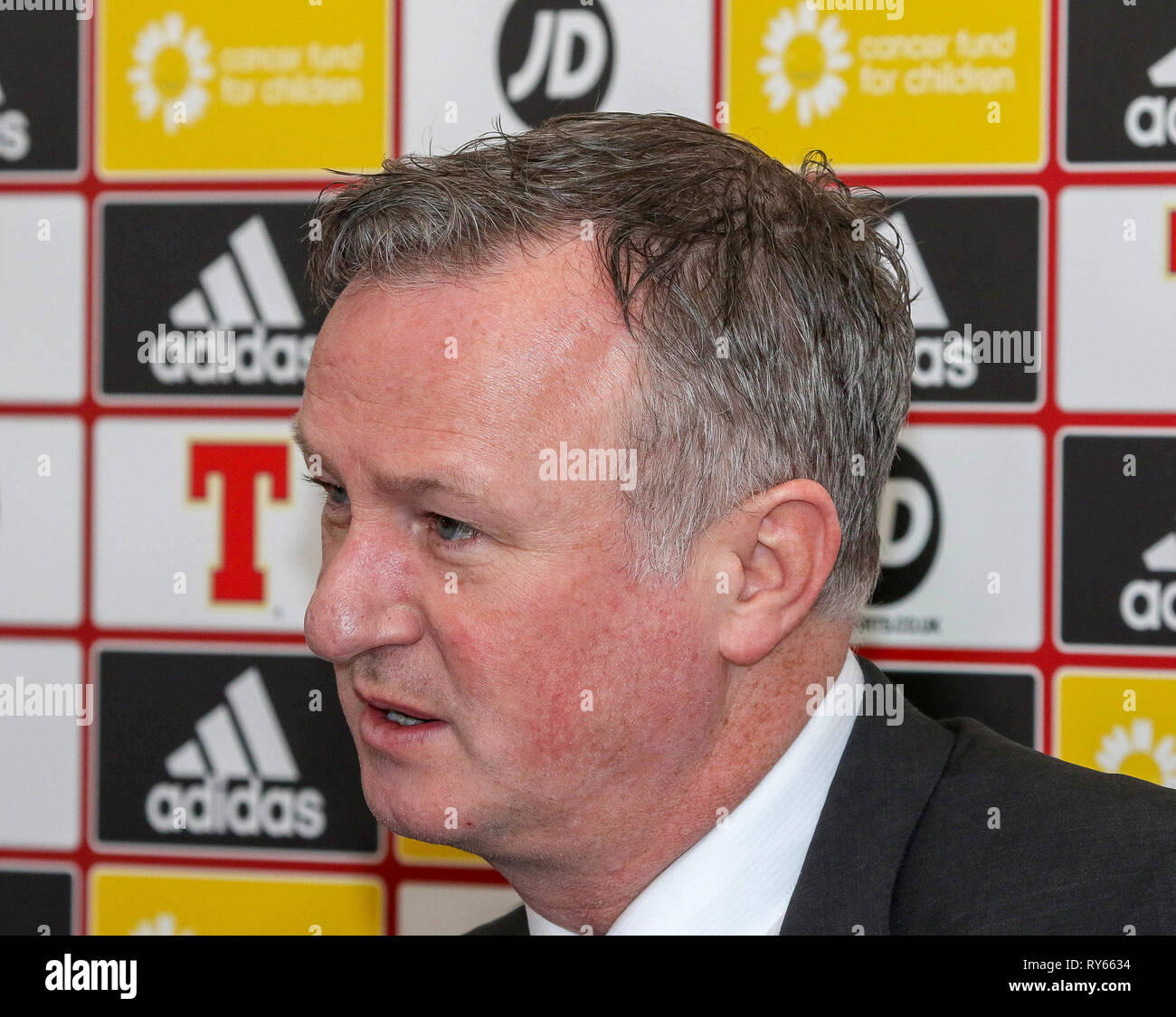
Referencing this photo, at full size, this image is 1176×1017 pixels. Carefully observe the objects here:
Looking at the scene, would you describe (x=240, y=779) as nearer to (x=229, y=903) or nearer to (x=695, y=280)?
(x=229, y=903)

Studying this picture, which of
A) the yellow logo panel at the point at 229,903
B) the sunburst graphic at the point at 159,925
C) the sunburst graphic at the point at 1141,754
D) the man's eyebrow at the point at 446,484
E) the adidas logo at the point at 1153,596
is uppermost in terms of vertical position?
the man's eyebrow at the point at 446,484

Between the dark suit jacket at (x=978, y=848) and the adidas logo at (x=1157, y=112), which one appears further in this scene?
the adidas logo at (x=1157, y=112)

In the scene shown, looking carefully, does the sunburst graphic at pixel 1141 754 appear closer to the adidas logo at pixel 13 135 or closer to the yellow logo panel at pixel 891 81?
the yellow logo panel at pixel 891 81

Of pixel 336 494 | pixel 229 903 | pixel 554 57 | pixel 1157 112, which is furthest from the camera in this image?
pixel 229 903

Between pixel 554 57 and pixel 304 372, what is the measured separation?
0.50 meters

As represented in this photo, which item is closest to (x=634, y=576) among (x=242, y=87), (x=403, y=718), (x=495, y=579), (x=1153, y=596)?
(x=495, y=579)

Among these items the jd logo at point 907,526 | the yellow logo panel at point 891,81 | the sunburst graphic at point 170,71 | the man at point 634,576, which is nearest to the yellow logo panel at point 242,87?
the sunburst graphic at point 170,71

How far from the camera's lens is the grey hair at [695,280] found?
38.1 inches

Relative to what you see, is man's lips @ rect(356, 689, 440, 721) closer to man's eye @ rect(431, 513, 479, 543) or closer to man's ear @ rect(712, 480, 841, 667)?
man's eye @ rect(431, 513, 479, 543)

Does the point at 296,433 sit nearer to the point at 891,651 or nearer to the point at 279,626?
the point at 279,626

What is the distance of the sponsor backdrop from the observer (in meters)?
1.42

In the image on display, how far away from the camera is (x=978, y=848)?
37.2 inches

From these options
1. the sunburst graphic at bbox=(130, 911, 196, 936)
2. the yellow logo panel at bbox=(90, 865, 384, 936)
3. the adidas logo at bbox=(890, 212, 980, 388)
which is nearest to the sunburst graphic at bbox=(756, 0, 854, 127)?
the adidas logo at bbox=(890, 212, 980, 388)

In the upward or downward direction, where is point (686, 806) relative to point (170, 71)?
downward
